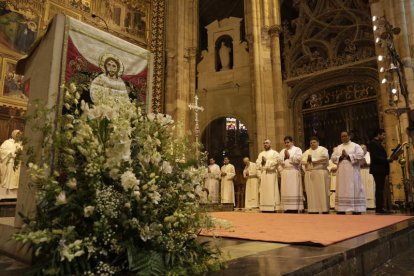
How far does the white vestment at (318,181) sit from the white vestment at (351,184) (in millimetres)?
432

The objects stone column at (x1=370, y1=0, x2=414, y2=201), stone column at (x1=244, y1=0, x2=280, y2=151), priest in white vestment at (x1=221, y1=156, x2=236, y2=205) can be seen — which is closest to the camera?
stone column at (x1=370, y1=0, x2=414, y2=201)

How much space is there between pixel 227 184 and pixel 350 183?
5.21m

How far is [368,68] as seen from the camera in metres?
11.9

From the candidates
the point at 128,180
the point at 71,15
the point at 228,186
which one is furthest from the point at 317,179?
the point at 71,15

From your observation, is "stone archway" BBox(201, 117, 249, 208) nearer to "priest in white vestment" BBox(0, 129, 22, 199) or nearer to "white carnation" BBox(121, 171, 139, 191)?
"priest in white vestment" BBox(0, 129, 22, 199)

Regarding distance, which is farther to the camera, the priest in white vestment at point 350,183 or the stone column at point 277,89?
the stone column at point 277,89

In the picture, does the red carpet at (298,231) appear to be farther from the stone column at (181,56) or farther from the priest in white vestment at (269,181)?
the stone column at (181,56)

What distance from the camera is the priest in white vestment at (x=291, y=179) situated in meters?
8.74

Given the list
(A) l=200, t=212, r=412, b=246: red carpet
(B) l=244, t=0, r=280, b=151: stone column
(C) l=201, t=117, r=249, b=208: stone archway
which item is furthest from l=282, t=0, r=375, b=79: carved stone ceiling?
(A) l=200, t=212, r=412, b=246: red carpet

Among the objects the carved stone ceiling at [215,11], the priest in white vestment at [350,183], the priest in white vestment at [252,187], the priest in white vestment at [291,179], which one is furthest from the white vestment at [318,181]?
the carved stone ceiling at [215,11]

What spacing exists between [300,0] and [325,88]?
13.1 feet

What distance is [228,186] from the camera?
1215 cm

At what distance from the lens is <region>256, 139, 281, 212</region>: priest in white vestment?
9259 millimetres

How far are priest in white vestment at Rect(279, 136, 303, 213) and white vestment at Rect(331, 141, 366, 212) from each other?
115 cm
